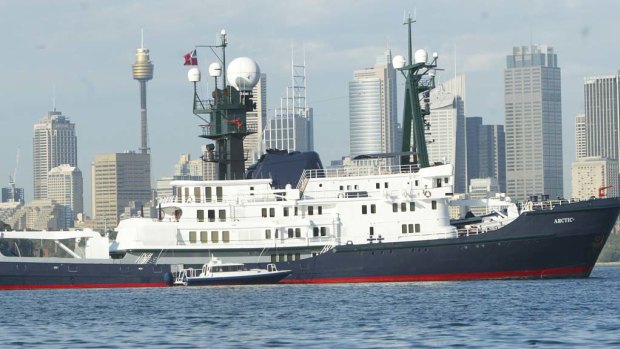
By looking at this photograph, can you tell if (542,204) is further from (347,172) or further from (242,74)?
(242,74)

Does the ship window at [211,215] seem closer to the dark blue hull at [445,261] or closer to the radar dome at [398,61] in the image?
the dark blue hull at [445,261]

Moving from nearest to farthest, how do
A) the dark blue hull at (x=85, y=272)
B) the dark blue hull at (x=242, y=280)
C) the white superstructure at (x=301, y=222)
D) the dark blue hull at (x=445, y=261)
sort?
the dark blue hull at (x=242, y=280) → the dark blue hull at (x=445, y=261) → the white superstructure at (x=301, y=222) → the dark blue hull at (x=85, y=272)

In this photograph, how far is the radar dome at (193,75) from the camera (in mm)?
76750

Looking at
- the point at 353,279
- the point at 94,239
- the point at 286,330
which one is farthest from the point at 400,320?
the point at 94,239

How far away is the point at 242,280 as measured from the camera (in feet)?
226

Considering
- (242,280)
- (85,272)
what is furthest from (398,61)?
(85,272)

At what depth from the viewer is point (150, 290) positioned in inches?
2682

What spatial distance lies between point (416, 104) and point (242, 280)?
14849mm

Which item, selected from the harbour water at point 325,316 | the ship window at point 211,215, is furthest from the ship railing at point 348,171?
the harbour water at point 325,316

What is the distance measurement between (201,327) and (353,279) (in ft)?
74.2

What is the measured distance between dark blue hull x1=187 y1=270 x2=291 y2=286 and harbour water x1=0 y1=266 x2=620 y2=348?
0.90m

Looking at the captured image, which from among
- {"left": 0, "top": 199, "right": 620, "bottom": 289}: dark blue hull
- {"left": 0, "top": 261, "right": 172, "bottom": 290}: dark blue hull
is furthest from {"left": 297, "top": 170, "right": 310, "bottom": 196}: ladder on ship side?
{"left": 0, "top": 261, "right": 172, "bottom": 290}: dark blue hull

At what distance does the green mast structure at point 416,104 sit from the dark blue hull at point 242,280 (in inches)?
418

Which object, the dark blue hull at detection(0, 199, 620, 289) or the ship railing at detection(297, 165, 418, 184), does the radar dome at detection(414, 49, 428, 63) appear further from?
the dark blue hull at detection(0, 199, 620, 289)
